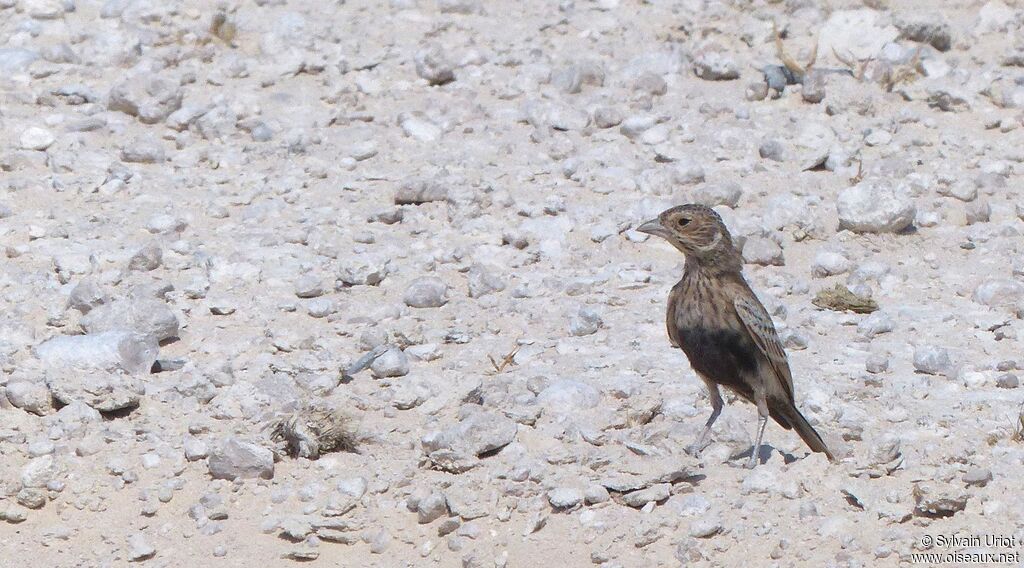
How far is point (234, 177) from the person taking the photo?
908cm

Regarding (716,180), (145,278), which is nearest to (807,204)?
(716,180)

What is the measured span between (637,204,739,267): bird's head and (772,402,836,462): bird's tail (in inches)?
28.4

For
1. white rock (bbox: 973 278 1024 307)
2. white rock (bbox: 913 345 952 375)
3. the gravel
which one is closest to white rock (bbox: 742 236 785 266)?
the gravel

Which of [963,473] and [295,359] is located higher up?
[963,473]

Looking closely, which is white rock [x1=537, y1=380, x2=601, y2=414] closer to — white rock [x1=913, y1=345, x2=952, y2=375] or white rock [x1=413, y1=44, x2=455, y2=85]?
white rock [x1=913, y1=345, x2=952, y2=375]

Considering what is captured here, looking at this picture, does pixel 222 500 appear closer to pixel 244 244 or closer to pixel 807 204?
pixel 244 244

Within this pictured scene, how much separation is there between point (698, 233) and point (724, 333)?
514 millimetres

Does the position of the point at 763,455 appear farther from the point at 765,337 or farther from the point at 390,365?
the point at 390,365

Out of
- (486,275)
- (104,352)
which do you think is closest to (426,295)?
(486,275)

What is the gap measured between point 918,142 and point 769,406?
3.85 meters

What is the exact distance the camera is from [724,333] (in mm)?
6316

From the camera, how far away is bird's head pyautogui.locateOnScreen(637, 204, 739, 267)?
6.52 meters

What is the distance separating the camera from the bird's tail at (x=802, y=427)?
6.19 metres

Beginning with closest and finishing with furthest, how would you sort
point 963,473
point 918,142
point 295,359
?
point 963,473 → point 295,359 → point 918,142
